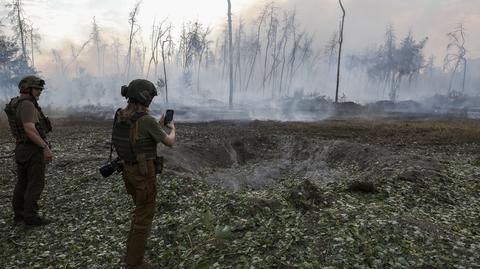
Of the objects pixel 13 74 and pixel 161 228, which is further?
pixel 13 74

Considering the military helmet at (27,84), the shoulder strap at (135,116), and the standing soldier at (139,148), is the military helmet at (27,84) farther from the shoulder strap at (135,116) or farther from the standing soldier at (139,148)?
the shoulder strap at (135,116)

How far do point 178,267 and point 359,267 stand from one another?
2824 mm

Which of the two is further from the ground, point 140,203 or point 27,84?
point 27,84

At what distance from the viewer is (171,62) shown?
314ft

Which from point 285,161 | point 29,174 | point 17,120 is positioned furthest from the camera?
point 285,161

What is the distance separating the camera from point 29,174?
762cm

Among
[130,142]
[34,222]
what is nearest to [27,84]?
[34,222]

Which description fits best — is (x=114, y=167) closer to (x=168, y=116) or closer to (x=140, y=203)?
(x=140, y=203)

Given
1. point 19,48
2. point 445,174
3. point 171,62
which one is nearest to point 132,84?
point 445,174

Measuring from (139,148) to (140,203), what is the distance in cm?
84

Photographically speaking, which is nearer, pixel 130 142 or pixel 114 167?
pixel 130 142

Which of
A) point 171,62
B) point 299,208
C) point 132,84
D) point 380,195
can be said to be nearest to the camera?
point 132,84

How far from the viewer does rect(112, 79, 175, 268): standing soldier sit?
530 centimetres

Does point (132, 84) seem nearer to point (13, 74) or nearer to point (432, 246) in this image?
point (432, 246)
